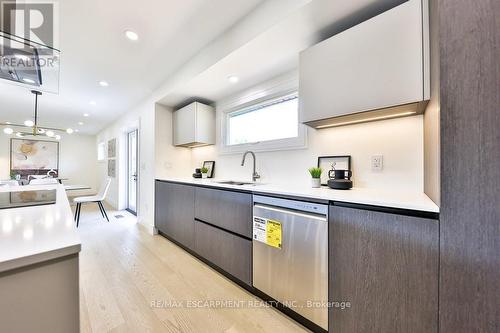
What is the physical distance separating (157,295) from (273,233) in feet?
3.74

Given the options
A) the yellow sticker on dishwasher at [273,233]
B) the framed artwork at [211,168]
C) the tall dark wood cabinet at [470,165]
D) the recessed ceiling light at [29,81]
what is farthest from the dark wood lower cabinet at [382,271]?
the recessed ceiling light at [29,81]

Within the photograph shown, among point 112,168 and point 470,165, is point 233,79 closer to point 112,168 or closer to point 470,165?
point 470,165

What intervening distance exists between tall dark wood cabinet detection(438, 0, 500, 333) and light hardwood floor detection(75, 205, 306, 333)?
3.11ft

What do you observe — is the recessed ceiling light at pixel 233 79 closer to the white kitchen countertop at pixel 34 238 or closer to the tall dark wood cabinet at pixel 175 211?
the tall dark wood cabinet at pixel 175 211

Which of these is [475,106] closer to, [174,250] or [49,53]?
[174,250]

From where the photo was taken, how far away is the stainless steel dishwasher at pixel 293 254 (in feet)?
3.96

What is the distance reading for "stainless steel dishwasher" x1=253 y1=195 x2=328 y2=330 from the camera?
1.21m

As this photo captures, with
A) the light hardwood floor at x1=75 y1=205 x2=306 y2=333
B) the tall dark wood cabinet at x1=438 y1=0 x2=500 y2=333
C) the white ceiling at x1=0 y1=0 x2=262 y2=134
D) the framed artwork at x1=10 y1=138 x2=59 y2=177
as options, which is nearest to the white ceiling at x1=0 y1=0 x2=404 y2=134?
the white ceiling at x1=0 y1=0 x2=262 y2=134

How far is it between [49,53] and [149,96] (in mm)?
1303

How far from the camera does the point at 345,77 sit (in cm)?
134

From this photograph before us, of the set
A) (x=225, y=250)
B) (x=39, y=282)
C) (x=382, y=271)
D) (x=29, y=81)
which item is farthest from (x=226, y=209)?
(x=29, y=81)

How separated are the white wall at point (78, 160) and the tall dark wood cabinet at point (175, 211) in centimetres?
633

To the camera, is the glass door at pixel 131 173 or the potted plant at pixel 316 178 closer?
the potted plant at pixel 316 178

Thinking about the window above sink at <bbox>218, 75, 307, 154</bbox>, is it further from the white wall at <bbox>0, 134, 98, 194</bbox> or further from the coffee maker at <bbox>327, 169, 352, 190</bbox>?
the white wall at <bbox>0, 134, 98, 194</bbox>
